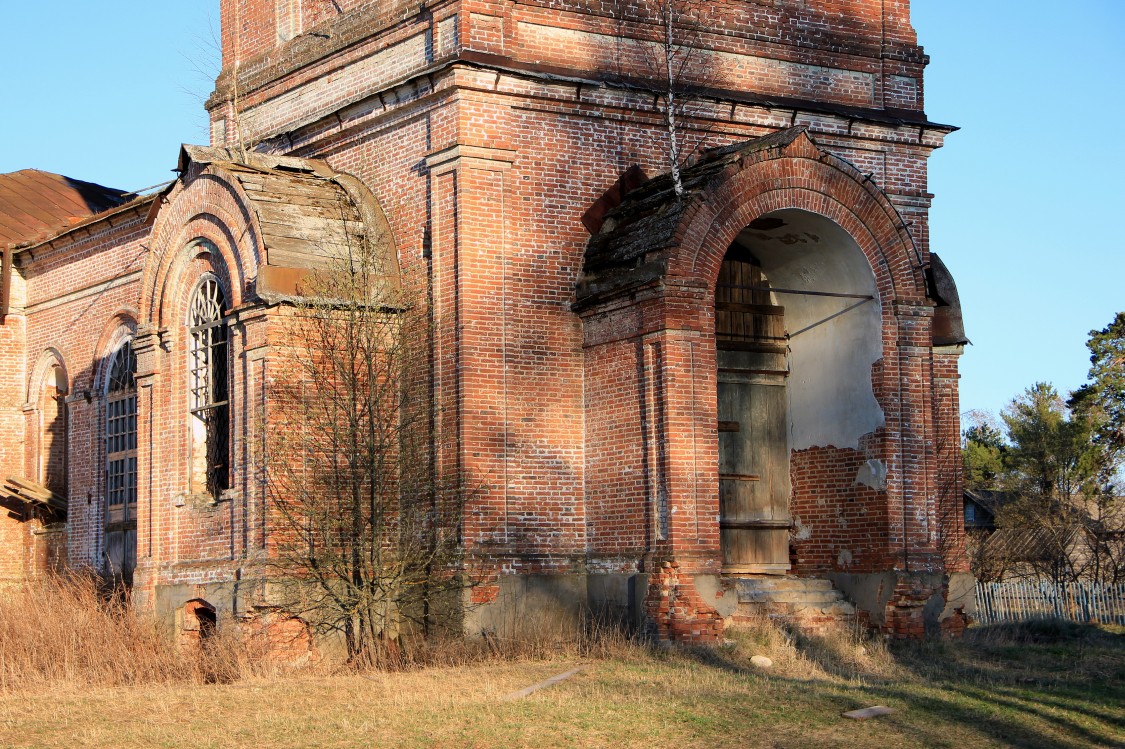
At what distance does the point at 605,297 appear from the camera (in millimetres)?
16906

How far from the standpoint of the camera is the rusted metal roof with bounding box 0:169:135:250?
86.5 ft

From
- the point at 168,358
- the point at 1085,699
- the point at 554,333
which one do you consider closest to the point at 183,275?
the point at 168,358

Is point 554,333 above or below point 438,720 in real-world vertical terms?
above

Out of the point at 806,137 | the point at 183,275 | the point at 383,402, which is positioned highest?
the point at 806,137

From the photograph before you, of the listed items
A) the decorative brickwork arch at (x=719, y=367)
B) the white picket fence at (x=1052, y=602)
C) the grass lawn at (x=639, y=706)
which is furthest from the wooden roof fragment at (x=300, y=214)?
the white picket fence at (x=1052, y=602)

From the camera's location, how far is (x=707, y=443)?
53.3 ft

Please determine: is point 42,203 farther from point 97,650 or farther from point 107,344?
point 97,650

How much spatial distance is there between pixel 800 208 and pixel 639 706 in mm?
7263

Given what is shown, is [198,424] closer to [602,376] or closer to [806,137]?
[602,376]

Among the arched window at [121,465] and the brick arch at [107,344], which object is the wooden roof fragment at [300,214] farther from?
the brick arch at [107,344]

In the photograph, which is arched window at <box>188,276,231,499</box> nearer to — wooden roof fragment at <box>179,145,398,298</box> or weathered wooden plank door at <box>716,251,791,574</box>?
wooden roof fragment at <box>179,145,398,298</box>

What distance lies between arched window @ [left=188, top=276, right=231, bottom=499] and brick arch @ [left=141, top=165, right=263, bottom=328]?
1.37ft

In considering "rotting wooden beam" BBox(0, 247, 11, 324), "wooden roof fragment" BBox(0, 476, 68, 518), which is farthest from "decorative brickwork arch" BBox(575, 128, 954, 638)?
"rotting wooden beam" BBox(0, 247, 11, 324)

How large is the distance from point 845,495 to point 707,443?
2832 mm
